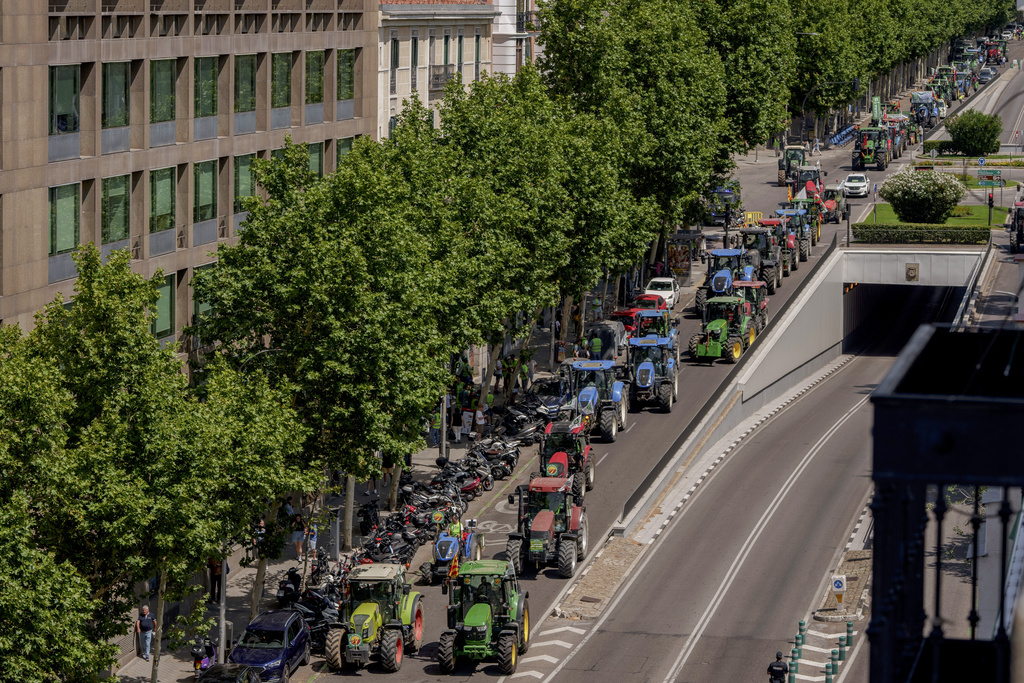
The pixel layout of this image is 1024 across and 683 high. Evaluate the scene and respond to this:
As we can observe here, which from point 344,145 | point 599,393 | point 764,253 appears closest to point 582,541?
point 599,393

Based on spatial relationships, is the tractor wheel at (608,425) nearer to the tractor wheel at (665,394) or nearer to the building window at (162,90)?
the tractor wheel at (665,394)

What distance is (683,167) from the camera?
8344cm

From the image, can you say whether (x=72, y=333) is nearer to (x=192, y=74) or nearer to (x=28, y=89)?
(x=28, y=89)

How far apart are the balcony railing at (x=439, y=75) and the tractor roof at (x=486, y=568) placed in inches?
1778

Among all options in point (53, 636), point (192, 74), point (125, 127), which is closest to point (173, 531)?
point (53, 636)

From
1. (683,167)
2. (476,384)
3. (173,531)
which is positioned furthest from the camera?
(683,167)

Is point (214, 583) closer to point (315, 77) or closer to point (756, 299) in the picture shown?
point (315, 77)

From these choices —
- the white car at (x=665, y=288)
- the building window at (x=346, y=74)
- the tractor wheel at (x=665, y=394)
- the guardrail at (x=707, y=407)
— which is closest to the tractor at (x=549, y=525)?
the guardrail at (x=707, y=407)

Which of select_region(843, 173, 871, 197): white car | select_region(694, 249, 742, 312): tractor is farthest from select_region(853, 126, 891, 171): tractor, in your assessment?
select_region(694, 249, 742, 312): tractor

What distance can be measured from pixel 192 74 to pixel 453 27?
33.5 m

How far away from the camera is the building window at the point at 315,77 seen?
6247 cm

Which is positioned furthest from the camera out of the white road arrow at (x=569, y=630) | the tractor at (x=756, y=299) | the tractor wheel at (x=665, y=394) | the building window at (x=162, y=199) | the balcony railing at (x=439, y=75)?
the balcony railing at (x=439, y=75)

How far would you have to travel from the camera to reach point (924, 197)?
103938 millimetres

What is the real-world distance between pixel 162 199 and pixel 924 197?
66.6m
